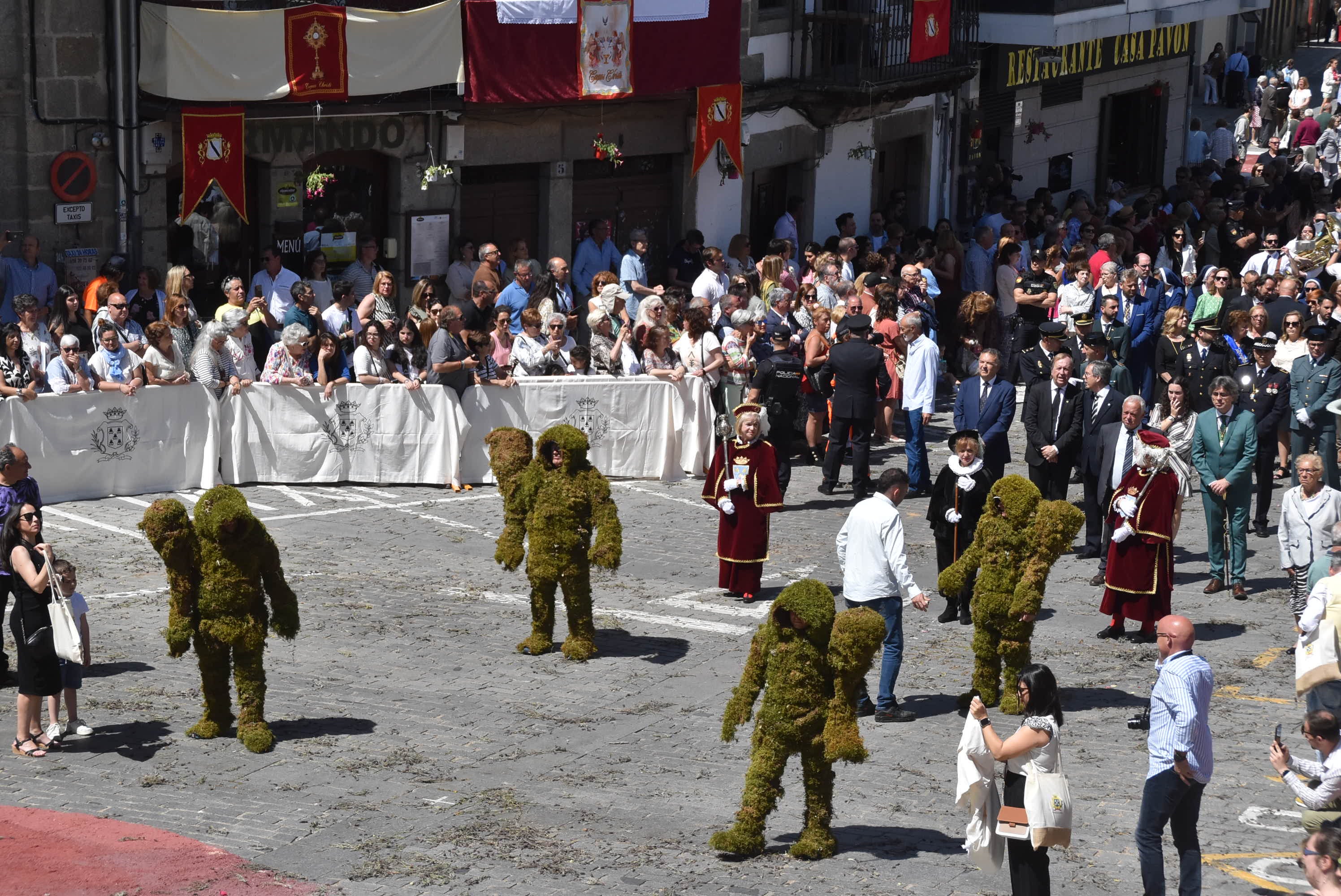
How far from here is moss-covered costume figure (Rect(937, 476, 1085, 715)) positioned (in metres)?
12.1

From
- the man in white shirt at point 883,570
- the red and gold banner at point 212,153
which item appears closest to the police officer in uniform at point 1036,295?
the red and gold banner at point 212,153

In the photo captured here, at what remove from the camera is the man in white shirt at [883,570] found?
12180 mm

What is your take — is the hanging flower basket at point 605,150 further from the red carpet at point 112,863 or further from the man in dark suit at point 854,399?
the red carpet at point 112,863

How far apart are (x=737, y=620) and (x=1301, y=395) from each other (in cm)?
651

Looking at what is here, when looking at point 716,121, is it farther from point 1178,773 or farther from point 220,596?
point 1178,773

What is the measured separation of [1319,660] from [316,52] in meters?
12.5

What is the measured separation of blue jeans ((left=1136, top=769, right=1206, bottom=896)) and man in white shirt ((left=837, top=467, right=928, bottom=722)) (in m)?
2.70

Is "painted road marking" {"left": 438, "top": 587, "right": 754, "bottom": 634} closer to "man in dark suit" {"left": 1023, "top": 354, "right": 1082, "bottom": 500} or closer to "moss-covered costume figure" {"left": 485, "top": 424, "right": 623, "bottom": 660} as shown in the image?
"moss-covered costume figure" {"left": 485, "top": 424, "right": 623, "bottom": 660}

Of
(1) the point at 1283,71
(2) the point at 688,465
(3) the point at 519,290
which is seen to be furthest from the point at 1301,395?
(1) the point at 1283,71

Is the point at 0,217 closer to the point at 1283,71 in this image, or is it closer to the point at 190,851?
the point at 190,851

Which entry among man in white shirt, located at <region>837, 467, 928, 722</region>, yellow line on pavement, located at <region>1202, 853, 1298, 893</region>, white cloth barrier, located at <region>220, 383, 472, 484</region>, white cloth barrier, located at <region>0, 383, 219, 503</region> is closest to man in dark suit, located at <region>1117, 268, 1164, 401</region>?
white cloth barrier, located at <region>220, 383, 472, 484</region>

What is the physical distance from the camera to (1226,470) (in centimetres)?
1549

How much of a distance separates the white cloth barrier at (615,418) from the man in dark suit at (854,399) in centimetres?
128

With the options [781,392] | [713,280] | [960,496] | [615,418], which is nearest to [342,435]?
[615,418]
